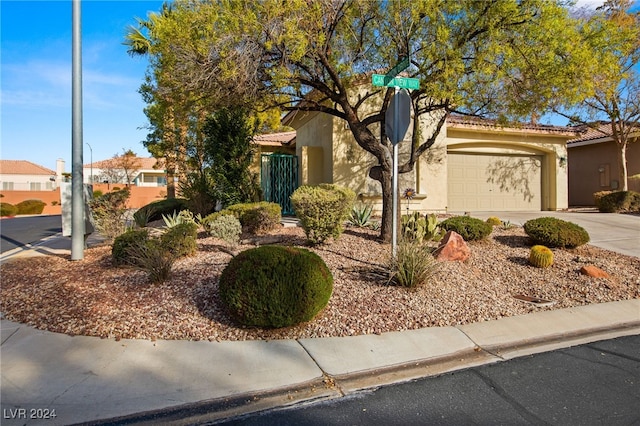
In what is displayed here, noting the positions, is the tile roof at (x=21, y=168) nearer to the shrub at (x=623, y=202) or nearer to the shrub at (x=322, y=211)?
the shrub at (x=322, y=211)

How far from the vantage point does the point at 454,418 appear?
3.02 meters

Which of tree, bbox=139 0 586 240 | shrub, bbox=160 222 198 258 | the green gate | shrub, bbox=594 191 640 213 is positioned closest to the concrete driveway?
shrub, bbox=594 191 640 213

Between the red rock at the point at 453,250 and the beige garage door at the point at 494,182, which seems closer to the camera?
the red rock at the point at 453,250

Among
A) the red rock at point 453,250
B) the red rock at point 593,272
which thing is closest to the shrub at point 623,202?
the red rock at point 593,272

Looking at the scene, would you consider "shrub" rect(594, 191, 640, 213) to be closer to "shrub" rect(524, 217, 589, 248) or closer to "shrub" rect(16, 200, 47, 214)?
"shrub" rect(524, 217, 589, 248)

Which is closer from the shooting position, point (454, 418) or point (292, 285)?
point (454, 418)

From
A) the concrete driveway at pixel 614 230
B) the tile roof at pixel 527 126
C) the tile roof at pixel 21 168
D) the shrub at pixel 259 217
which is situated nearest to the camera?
the concrete driveway at pixel 614 230

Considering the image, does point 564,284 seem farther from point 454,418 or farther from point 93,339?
point 93,339

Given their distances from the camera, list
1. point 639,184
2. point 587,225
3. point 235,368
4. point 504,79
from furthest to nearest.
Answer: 1. point 639,184
2. point 587,225
3. point 504,79
4. point 235,368

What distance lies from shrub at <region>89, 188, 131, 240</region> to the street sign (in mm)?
6850

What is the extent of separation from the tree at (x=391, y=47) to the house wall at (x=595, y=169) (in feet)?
45.7

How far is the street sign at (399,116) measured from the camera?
5980 millimetres

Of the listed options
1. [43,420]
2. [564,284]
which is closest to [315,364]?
[43,420]

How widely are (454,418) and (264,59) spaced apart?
676 centimetres
